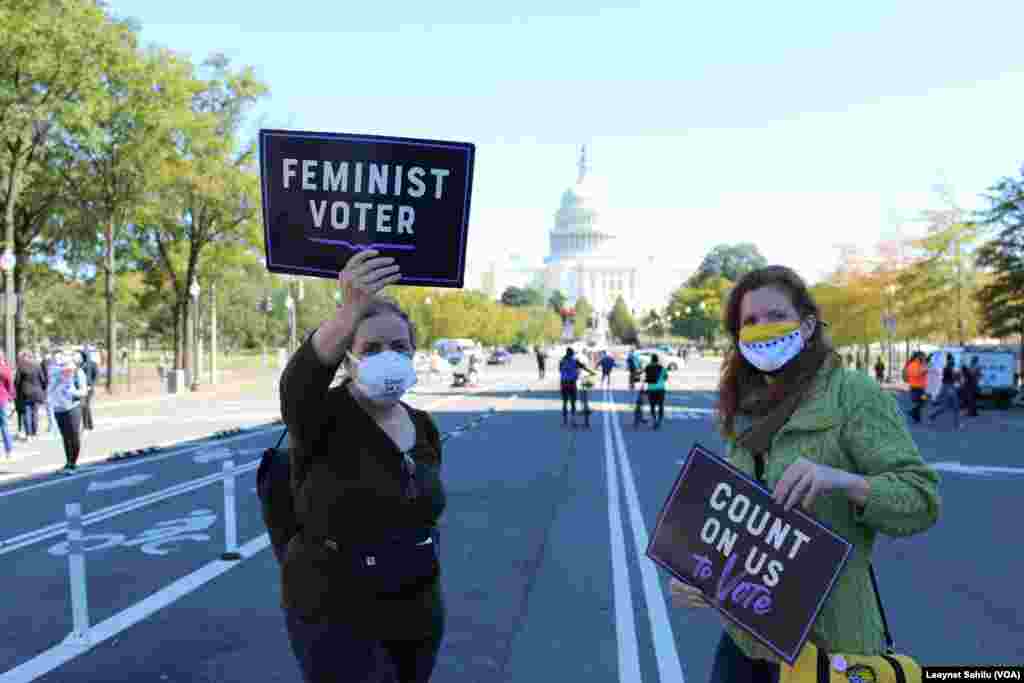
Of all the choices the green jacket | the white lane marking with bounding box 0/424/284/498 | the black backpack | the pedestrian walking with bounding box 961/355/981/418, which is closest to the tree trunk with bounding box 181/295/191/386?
the white lane marking with bounding box 0/424/284/498

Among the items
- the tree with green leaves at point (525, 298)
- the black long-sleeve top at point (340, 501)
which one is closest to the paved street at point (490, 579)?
the black long-sleeve top at point (340, 501)

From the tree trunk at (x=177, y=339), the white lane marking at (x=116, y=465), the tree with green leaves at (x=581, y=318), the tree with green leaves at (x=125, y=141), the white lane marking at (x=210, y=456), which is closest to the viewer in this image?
the white lane marking at (x=116, y=465)

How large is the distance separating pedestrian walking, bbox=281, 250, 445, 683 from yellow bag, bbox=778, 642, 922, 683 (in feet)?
3.66

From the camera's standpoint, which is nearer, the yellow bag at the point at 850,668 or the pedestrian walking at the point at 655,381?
the yellow bag at the point at 850,668

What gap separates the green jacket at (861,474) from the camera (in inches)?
108

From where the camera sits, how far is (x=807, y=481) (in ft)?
8.91

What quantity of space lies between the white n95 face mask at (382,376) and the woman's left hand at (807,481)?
1.15 meters

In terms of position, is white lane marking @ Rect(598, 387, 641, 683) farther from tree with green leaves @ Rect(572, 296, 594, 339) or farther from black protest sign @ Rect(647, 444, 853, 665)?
tree with green leaves @ Rect(572, 296, 594, 339)

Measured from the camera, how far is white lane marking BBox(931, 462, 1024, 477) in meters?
15.6

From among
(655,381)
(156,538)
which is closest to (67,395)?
(156,538)

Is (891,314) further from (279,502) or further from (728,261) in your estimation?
(728,261)

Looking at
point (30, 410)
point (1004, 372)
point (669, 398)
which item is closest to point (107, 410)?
point (30, 410)

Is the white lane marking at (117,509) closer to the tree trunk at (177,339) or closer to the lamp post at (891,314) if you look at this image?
the tree trunk at (177,339)

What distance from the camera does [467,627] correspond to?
6.87 meters
